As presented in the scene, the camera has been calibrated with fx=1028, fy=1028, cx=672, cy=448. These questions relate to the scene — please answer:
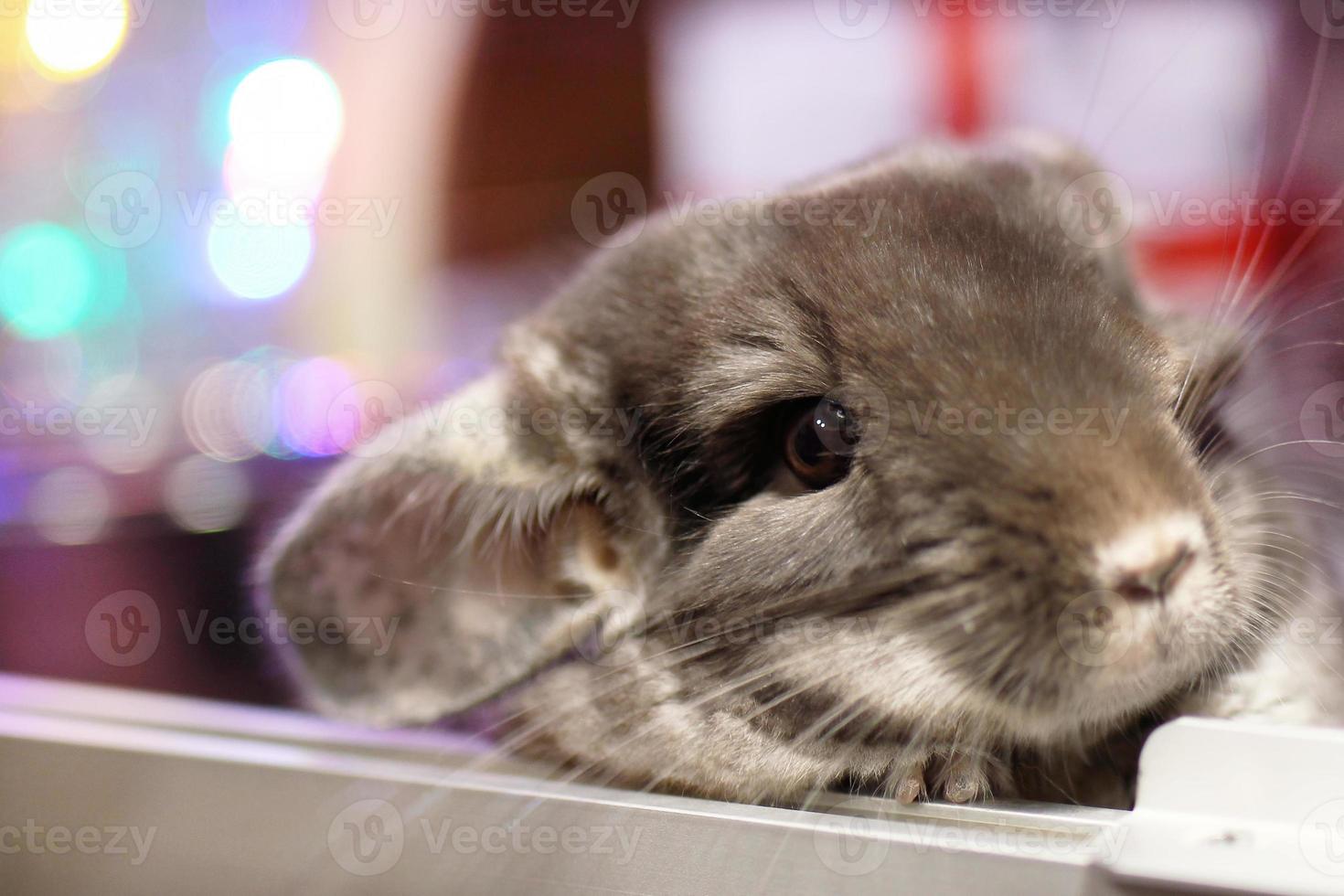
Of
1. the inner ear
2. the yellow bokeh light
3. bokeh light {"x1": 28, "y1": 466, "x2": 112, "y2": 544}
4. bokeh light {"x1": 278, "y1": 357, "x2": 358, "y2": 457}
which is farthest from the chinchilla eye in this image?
the yellow bokeh light

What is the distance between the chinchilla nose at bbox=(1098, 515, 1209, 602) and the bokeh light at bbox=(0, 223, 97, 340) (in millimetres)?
3109

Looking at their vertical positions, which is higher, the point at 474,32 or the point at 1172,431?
the point at 474,32

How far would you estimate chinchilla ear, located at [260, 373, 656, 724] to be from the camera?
61.0 inches

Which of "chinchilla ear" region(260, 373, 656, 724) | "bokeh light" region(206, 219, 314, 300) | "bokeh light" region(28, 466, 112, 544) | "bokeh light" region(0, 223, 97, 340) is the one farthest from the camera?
"bokeh light" region(206, 219, 314, 300)

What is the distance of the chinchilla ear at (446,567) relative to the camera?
1.55 metres

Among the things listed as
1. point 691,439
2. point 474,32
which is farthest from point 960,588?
point 474,32

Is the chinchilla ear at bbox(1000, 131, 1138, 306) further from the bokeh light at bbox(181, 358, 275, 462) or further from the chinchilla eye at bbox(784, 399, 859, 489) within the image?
the bokeh light at bbox(181, 358, 275, 462)

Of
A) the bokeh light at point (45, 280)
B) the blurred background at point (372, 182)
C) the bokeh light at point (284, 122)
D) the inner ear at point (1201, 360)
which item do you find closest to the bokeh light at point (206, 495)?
the blurred background at point (372, 182)

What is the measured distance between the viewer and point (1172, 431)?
3.86 ft

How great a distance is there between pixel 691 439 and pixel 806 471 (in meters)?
0.18

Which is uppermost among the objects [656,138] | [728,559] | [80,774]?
[656,138]

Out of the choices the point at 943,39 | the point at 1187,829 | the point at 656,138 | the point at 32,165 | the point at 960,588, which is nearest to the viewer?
the point at 1187,829

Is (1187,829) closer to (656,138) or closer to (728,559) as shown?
(728,559)

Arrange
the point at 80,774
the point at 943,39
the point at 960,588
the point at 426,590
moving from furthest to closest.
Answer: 1. the point at 943,39
2. the point at 426,590
3. the point at 80,774
4. the point at 960,588
